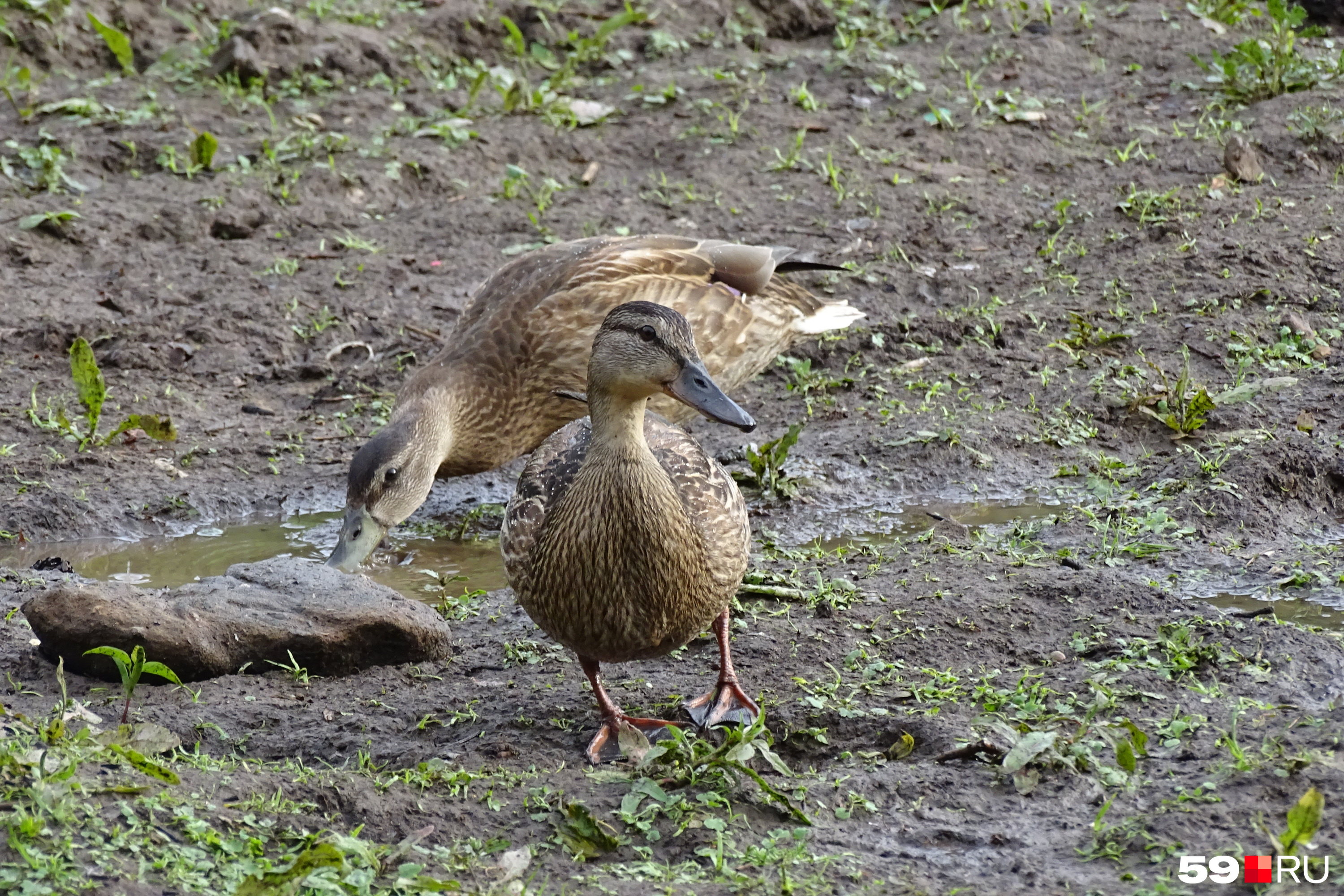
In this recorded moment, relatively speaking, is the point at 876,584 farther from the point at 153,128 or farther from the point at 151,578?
the point at 153,128

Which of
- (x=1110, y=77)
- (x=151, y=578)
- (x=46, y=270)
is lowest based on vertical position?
(x=151, y=578)

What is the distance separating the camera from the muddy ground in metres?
3.45

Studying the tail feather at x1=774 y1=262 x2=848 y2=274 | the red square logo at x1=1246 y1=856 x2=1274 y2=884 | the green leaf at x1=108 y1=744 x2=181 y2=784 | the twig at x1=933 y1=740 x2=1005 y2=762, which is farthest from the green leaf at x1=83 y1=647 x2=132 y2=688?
the tail feather at x1=774 y1=262 x2=848 y2=274

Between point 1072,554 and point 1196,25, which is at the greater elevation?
point 1196,25

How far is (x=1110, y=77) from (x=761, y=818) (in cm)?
767

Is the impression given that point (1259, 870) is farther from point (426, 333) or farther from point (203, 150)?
point (203, 150)

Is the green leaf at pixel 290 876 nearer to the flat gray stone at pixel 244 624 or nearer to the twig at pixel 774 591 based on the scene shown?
the flat gray stone at pixel 244 624

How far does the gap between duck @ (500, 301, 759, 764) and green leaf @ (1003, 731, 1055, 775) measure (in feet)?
2.90

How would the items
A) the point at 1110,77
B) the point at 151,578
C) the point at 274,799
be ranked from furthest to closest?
the point at 1110,77
the point at 151,578
the point at 274,799

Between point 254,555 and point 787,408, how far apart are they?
2.59 meters

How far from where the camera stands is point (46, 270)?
781cm

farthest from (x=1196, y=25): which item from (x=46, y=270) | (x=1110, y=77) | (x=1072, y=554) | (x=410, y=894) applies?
(x=410, y=894)

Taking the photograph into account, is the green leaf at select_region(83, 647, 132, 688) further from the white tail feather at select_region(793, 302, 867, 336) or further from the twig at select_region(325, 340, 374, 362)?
the white tail feather at select_region(793, 302, 867, 336)

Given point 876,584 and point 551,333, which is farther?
point 551,333
